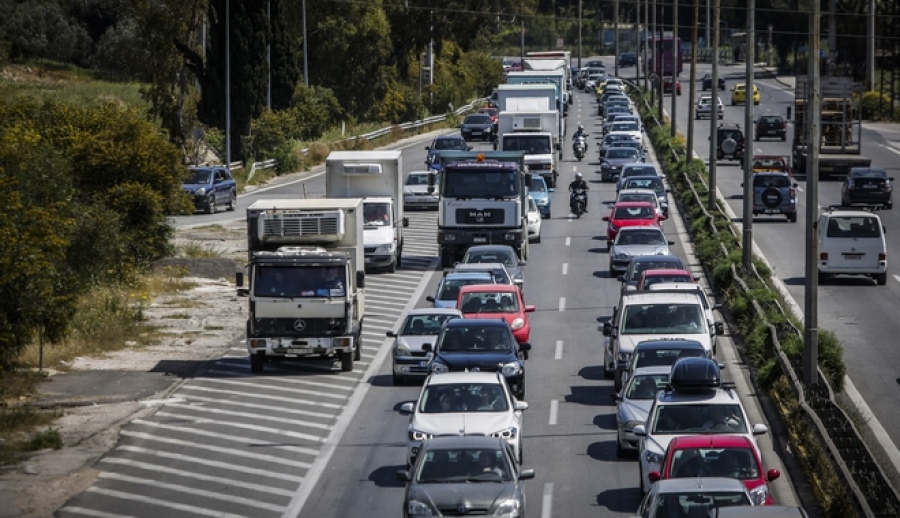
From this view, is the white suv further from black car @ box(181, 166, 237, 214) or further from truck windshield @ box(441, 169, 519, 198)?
black car @ box(181, 166, 237, 214)

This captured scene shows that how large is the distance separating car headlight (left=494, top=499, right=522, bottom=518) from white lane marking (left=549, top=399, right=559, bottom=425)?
8.88m

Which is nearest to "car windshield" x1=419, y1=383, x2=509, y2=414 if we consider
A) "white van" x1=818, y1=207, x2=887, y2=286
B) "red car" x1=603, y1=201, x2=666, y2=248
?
Result: "white van" x1=818, y1=207, x2=887, y2=286

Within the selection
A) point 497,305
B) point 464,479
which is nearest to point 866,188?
point 497,305

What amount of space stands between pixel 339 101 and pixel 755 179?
180 ft

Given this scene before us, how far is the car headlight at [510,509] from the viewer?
62.2 feet

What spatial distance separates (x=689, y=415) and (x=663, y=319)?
835cm

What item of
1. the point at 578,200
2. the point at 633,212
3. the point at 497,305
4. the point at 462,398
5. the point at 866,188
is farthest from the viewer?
the point at 866,188

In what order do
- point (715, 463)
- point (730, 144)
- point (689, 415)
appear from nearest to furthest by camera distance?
point (715, 463)
point (689, 415)
point (730, 144)

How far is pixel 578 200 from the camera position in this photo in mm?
60969

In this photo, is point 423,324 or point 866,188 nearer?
point 423,324

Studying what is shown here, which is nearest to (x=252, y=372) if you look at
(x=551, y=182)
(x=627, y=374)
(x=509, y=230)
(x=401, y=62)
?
(x=627, y=374)

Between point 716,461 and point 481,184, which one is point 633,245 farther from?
point 716,461

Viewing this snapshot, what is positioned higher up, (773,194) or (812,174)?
(812,174)

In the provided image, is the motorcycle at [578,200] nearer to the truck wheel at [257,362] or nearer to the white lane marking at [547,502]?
the truck wheel at [257,362]
